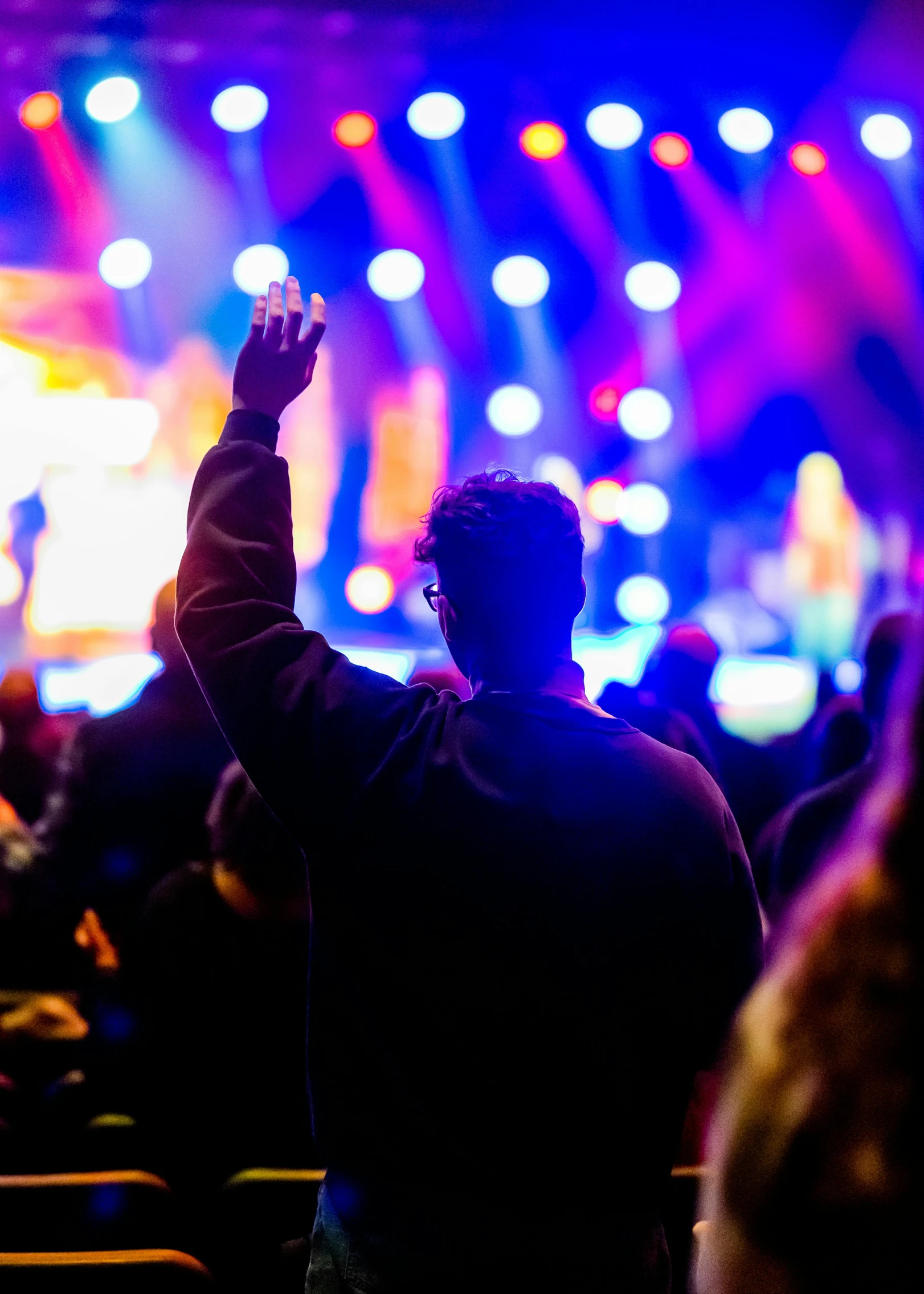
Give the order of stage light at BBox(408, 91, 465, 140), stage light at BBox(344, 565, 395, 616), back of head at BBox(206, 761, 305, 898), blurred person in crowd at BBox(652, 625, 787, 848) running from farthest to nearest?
stage light at BBox(344, 565, 395, 616) < stage light at BBox(408, 91, 465, 140) < blurred person in crowd at BBox(652, 625, 787, 848) < back of head at BBox(206, 761, 305, 898)

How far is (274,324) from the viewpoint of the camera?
3.73 ft

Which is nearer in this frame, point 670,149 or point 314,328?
point 314,328

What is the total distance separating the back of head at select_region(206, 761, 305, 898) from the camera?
1595 mm

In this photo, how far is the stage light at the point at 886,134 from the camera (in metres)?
5.29

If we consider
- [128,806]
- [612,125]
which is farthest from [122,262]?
[128,806]

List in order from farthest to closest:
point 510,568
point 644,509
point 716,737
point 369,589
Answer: point 644,509 → point 369,589 → point 716,737 → point 510,568

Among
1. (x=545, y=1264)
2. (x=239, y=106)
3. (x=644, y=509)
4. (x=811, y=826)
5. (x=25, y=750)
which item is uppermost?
(x=239, y=106)

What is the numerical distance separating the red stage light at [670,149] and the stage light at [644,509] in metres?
1.60

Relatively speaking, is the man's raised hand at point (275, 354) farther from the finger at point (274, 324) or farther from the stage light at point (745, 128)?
the stage light at point (745, 128)

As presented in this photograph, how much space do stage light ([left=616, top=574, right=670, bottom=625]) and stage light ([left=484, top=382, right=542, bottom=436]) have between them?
1.00 m

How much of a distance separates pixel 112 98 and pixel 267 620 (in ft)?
15.3

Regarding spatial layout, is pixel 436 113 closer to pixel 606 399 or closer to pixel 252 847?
pixel 606 399

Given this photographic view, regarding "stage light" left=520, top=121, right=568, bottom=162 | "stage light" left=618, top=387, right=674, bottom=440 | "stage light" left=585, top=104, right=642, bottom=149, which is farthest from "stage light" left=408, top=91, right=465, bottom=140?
"stage light" left=618, top=387, right=674, bottom=440

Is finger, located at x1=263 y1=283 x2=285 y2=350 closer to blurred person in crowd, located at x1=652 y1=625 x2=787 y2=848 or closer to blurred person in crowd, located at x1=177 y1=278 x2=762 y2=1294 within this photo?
blurred person in crowd, located at x1=177 y1=278 x2=762 y2=1294
